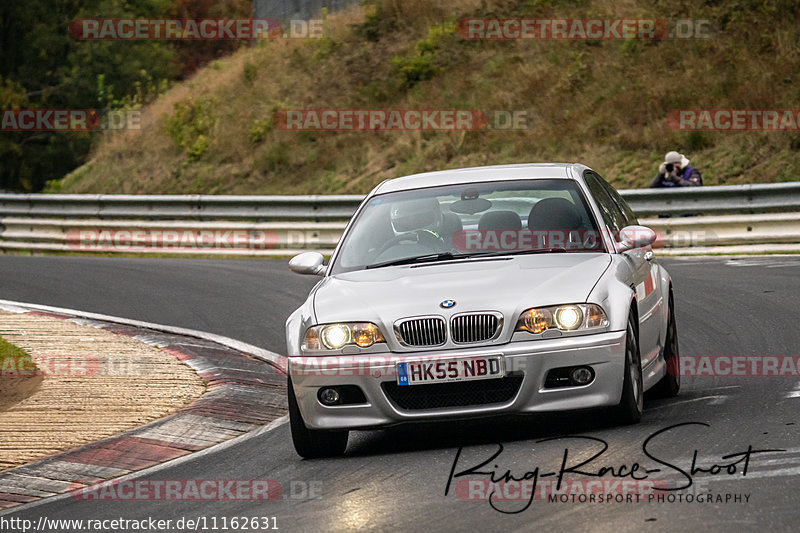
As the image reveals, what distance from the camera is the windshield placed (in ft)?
25.2

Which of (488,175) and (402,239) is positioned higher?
(488,175)

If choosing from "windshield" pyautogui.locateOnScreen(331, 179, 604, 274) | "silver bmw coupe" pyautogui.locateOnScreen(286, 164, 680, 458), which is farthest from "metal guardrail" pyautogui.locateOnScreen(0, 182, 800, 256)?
"silver bmw coupe" pyautogui.locateOnScreen(286, 164, 680, 458)

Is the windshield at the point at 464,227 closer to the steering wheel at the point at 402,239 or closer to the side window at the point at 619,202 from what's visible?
the steering wheel at the point at 402,239

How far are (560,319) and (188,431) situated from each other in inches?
108

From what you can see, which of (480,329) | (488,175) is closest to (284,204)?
(488,175)

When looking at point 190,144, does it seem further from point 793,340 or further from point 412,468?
point 412,468

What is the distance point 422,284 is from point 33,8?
133 ft

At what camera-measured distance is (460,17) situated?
31750 mm

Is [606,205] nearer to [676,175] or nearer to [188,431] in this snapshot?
[188,431]

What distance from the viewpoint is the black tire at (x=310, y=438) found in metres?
7.02

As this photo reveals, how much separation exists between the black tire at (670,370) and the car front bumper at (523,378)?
5.06 feet

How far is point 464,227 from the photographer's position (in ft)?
25.9

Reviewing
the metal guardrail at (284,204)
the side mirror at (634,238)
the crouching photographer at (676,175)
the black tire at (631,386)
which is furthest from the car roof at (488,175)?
the crouching photographer at (676,175)

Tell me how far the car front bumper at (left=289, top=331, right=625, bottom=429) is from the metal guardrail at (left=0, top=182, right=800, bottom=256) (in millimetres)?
11560
